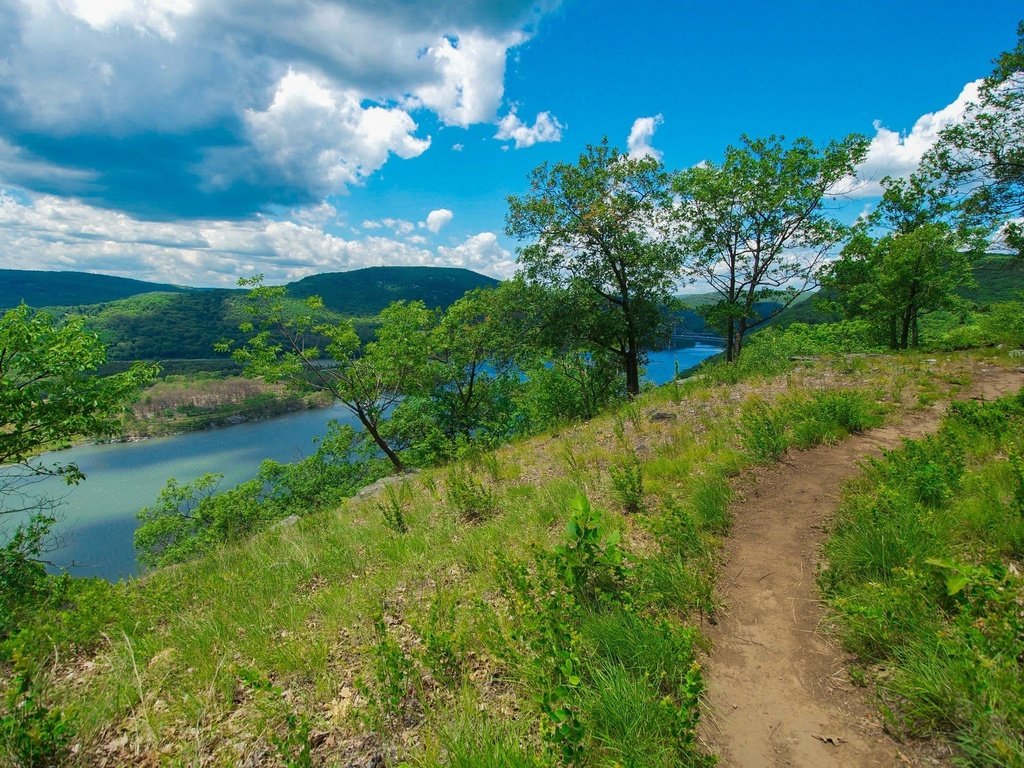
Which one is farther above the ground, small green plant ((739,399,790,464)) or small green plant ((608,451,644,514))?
small green plant ((739,399,790,464))

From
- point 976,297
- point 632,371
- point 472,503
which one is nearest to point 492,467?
point 472,503

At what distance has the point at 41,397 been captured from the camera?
924 centimetres

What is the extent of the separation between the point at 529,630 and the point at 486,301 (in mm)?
20562

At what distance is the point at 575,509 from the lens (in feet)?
13.3

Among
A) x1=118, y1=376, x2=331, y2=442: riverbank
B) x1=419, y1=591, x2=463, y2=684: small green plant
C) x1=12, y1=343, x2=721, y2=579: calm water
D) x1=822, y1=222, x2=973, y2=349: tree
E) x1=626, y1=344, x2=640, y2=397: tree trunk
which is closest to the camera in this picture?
x1=419, y1=591, x2=463, y2=684: small green plant

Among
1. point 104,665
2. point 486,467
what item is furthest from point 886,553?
point 486,467

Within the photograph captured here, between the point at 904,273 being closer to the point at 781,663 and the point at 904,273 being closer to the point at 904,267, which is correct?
the point at 904,267

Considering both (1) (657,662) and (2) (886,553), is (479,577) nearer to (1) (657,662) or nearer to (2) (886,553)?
(1) (657,662)

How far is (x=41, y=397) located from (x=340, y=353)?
1130 centimetres

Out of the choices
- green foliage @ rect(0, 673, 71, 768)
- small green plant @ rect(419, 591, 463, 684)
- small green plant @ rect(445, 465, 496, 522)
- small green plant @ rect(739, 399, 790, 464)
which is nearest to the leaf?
small green plant @ rect(419, 591, 463, 684)

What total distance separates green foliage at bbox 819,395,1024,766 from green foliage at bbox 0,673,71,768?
5.21m

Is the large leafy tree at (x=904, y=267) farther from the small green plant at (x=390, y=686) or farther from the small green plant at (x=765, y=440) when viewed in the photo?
the small green plant at (x=390, y=686)

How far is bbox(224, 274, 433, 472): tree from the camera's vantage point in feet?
57.9

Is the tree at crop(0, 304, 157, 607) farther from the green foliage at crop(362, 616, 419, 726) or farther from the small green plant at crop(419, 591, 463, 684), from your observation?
the small green plant at crop(419, 591, 463, 684)
